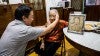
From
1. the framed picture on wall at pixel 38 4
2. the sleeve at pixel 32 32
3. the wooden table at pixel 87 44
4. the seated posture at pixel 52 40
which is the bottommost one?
the seated posture at pixel 52 40

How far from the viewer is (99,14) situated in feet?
18.2

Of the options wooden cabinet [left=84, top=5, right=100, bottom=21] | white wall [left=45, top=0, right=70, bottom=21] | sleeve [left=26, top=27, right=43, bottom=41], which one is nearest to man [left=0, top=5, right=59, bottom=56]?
sleeve [left=26, top=27, right=43, bottom=41]

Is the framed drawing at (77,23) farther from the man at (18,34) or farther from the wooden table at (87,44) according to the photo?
the man at (18,34)

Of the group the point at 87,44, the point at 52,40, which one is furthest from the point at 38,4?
the point at 87,44

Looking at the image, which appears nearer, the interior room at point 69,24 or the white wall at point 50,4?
the interior room at point 69,24

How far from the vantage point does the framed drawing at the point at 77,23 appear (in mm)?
1914

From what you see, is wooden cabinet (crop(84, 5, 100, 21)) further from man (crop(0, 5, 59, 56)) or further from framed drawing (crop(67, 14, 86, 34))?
man (crop(0, 5, 59, 56))

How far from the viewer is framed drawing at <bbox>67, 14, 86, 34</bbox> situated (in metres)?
1.91

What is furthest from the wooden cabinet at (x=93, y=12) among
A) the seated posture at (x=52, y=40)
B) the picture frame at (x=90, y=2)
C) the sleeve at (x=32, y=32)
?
the sleeve at (x=32, y=32)

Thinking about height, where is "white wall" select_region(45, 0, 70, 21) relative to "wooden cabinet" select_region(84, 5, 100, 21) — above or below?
above

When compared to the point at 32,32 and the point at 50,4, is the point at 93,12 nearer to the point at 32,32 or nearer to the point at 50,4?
the point at 50,4

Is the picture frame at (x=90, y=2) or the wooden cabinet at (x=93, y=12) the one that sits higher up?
the picture frame at (x=90, y=2)

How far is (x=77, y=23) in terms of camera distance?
1.94m

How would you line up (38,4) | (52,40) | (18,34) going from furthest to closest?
(38,4), (52,40), (18,34)
